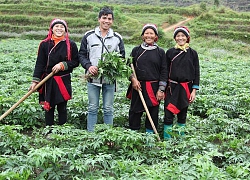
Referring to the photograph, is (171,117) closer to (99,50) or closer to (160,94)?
(160,94)

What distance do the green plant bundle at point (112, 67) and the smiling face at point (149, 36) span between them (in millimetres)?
528

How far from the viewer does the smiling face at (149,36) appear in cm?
499

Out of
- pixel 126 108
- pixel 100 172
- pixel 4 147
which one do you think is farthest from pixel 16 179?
pixel 126 108

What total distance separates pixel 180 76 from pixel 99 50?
4.79ft

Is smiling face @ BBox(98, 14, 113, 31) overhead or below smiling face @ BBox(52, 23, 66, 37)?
overhead

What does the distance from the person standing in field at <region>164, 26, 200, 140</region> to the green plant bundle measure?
0.84 metres

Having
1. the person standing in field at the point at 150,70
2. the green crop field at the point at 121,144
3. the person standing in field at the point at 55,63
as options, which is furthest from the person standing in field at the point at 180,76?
the person standing in field at the point at 55,63

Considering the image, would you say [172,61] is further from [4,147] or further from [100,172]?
[4,147]

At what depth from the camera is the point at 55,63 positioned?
200 inches

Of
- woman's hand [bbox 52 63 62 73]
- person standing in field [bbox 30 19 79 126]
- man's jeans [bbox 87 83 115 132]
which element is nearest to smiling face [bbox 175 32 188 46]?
man's jeans [bbox 87 83 115 132]

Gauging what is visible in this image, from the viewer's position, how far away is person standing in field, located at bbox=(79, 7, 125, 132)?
491 centimetres

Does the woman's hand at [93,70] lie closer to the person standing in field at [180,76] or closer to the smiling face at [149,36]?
the smiling face at [149,36]

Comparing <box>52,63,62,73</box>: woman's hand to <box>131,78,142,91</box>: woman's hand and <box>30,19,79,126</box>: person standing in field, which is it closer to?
<box>30,19,79,126</box>: person standing in field

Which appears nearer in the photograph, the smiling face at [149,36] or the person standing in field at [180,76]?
the smiling face at [149,36]
